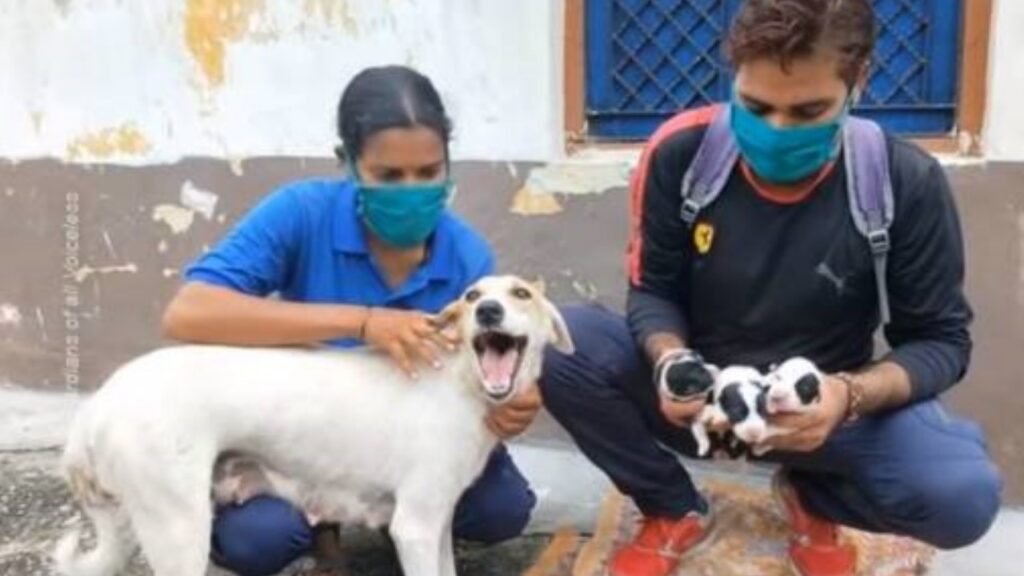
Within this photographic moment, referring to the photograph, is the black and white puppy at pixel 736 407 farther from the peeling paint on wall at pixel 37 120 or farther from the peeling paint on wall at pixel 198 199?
the peeling paint on wall at pixel 37 120

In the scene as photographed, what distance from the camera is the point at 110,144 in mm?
4484

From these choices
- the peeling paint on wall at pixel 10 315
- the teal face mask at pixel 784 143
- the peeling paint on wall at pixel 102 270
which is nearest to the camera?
the teal face mask at pixel 784 143

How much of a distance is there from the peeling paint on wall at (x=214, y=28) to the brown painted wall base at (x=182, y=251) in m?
0.31

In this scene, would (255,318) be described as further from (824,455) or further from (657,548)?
(824,455)

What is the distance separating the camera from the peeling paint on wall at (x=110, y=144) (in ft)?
14.6

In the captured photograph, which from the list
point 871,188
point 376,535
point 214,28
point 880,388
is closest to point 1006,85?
point 871,188

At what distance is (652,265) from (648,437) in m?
0.40

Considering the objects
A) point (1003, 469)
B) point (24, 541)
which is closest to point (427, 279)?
point (24, 541)

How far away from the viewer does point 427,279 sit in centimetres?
296

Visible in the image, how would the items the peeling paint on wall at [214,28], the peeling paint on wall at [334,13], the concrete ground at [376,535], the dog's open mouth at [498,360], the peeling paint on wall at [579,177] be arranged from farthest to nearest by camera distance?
the peeling paint on wall at [214,28] < the peeling paint on wall at [334,13] < the peeling paint on wall at [579,177] < the concrete ground at [376,535] < the dog's open mouth at [498,360]

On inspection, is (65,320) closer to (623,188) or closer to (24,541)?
(24,541)

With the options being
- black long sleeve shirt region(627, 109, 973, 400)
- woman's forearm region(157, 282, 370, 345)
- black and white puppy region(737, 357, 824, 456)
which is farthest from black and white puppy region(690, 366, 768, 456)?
woman's forearm region(157, 282, 370, 345)

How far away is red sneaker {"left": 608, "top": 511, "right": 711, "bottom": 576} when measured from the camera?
10.4 ft

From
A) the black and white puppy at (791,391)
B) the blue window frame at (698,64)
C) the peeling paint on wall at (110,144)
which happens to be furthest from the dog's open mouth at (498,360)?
the peeling paint on wall at (110,144)
